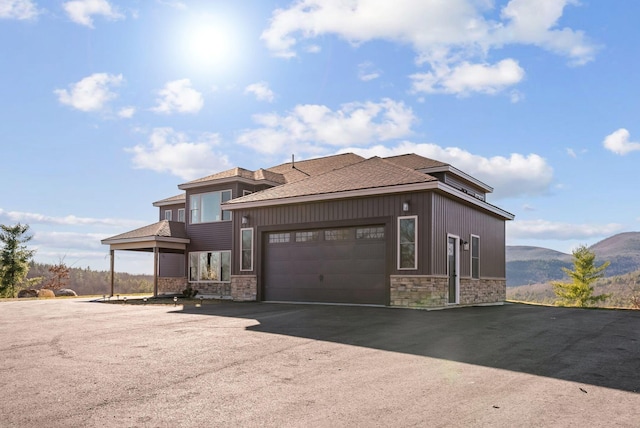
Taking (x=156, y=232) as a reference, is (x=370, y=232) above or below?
below

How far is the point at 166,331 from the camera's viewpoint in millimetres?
11141

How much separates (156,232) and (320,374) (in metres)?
20.8

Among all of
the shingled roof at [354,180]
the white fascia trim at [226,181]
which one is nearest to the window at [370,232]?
the shingled roof at [354,180]

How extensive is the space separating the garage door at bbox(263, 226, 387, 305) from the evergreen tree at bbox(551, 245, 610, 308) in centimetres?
3422

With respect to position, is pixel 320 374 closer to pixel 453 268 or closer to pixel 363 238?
pixel 363 238

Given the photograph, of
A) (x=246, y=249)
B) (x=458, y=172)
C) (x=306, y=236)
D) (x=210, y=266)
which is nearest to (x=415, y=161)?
(x=458, y=172)

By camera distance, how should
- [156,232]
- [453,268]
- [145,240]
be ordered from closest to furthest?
[453,268], [145,240], [156,232]

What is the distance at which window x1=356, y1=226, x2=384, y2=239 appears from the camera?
17.5m

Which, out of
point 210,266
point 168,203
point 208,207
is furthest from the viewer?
point 168,203

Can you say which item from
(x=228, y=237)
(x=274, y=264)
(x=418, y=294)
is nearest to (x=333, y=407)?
(x=418, y=294)

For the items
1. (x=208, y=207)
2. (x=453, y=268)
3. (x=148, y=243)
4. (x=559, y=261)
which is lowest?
(x=559, y=261)

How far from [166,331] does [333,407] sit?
20.8 feet

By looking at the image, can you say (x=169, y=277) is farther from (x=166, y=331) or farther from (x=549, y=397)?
(x=549, y=397)

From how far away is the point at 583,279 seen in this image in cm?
4634
